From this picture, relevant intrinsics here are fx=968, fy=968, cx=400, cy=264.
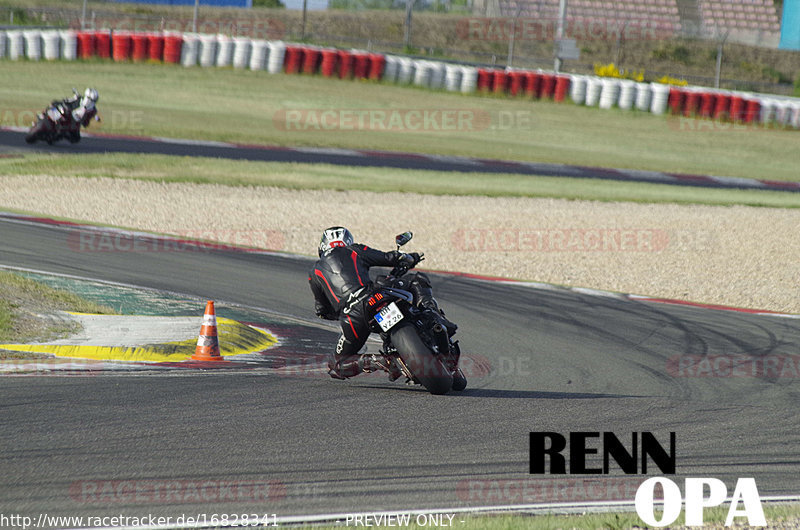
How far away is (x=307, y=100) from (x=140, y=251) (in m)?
20.3

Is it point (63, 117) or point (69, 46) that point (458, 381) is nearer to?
point (63, 117)

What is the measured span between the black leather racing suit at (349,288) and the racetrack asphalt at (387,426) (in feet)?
0.84

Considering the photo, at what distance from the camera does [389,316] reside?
7.26m

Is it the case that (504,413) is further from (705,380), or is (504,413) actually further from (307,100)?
(307,100)

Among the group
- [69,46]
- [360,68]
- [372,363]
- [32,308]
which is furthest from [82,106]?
[372,363]

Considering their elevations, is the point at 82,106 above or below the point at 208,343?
above

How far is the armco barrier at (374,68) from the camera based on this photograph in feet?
115

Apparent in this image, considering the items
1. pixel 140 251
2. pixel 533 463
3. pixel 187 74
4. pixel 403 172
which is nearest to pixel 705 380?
pixel 533 463

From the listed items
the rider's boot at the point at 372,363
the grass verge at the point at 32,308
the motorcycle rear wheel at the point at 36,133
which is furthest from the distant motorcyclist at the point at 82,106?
the rider's boot at the point at 372,363

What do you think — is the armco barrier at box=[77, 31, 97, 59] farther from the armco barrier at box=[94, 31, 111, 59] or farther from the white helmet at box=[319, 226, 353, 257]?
the white helmet at box=[319, 226, 353, 257]

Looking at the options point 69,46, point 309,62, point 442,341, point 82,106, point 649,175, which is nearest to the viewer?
point 442,341

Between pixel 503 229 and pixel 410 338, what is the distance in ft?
33.5

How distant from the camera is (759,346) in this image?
34.0 feet

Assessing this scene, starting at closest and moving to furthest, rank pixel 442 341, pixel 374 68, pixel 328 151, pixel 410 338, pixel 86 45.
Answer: pixel 410 338, pixel 442 341, pixel 328 151, pixel 86 45, pixel 374 68
